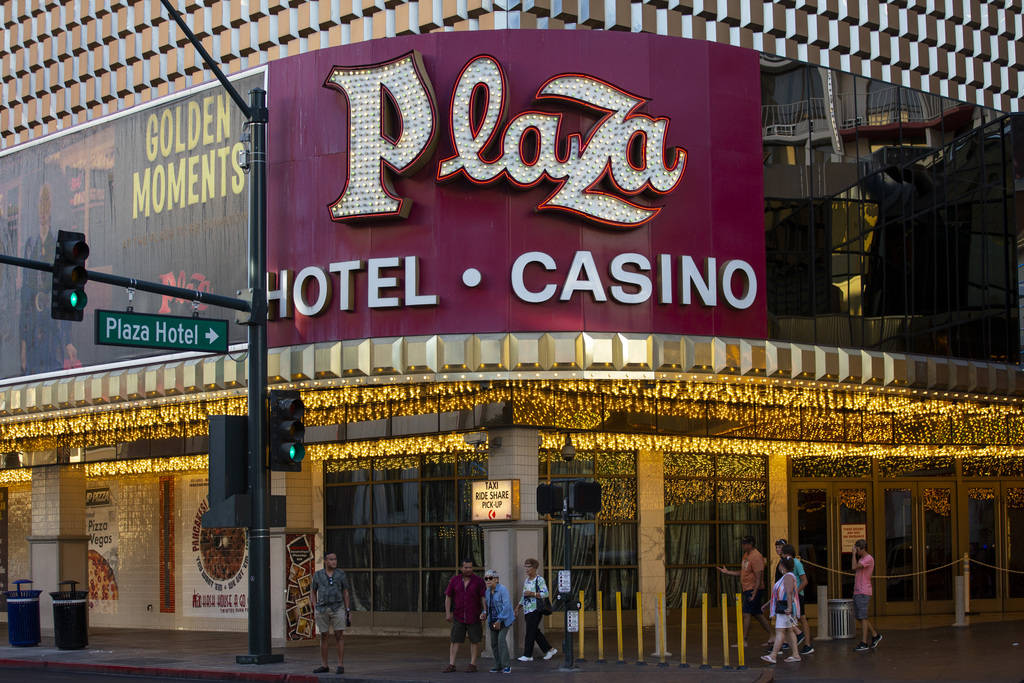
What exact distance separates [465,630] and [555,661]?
184 centimetres

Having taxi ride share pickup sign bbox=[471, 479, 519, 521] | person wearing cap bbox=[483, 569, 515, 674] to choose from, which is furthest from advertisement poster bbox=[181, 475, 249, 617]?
person wearing cap bbox=[483, 569, 515, 674]

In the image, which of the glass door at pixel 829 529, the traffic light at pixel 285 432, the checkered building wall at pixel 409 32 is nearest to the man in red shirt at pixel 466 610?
the traffic light at pixel 285 432

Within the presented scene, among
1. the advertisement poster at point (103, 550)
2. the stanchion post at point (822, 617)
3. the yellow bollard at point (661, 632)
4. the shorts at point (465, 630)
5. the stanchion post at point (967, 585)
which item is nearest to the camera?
the shorts at point (465, 630)

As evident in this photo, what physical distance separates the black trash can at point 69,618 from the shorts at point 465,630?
8816 millimetres

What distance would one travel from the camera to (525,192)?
23094 mm

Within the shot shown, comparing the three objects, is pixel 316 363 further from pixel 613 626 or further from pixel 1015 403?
pixel 1015 403

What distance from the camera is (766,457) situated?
104 feet

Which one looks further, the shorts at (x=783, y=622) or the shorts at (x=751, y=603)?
the shorts at (x=751, y=603)

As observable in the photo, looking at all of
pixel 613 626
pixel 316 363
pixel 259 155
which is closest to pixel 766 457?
pixel 613 626

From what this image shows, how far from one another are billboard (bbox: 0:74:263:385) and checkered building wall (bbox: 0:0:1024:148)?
2.75 metres

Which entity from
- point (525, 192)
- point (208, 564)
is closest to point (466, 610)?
point (525, 192)

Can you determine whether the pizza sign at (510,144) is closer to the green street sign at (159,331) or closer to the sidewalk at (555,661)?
the green street sign at (159,331)

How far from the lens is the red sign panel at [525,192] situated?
23.0 meters

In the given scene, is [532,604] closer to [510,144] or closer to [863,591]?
[863,591]
